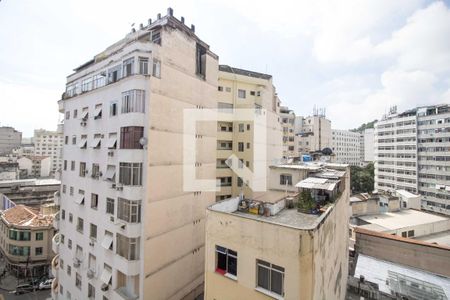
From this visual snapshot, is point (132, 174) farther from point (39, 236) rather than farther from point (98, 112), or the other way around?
point (39, 236)

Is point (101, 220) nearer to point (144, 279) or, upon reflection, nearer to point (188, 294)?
point (144, 279)

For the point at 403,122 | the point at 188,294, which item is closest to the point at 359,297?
the point at 188,294

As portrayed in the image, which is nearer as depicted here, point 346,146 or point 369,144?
point 369,144

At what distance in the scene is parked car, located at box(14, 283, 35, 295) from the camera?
3098cm

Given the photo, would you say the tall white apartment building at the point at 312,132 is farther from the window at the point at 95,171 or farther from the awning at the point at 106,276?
the awning at the point at 106,276

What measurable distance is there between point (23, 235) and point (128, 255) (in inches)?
1208

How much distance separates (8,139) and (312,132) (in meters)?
131

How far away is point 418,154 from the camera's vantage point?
60281 millimetres

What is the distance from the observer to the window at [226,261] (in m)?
8.91

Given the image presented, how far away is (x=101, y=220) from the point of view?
54.7ft

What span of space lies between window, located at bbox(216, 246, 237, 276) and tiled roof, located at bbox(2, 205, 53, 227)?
36.4m

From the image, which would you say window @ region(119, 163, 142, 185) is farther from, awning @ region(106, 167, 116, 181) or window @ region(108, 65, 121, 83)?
window @ region(108, 65, 121, 83)

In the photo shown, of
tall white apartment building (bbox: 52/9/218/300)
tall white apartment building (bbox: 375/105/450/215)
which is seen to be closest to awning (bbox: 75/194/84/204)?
tall white apartment building (bbox: 52/9/218/300)

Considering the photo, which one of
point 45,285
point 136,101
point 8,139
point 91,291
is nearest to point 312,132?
point 136,101
